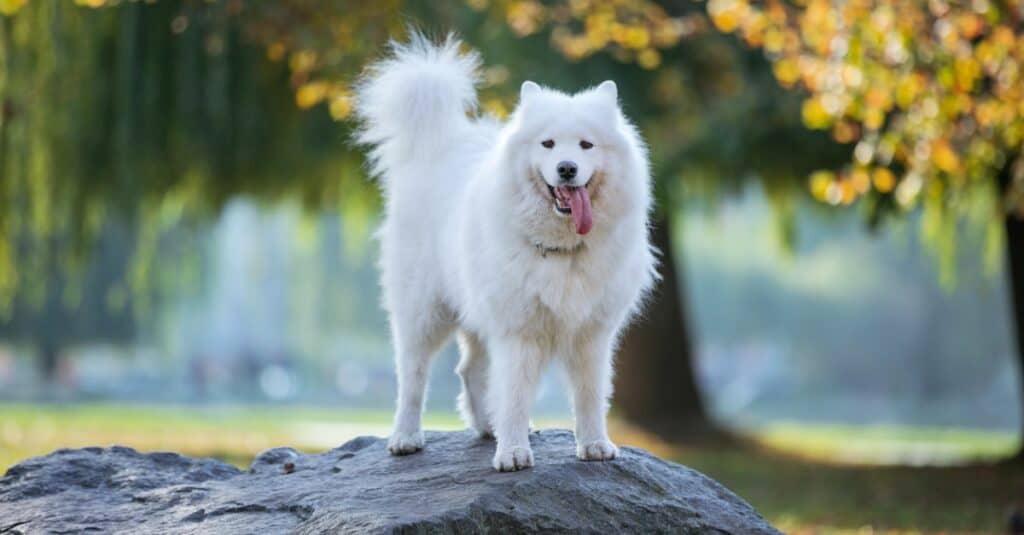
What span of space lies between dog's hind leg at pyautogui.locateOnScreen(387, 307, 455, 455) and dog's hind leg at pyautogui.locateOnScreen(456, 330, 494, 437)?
16 cm

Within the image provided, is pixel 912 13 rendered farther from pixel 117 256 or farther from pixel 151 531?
pixel 117 256

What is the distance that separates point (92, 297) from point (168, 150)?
1766cm

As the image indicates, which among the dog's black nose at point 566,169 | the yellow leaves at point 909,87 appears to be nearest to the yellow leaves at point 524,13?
the yellow leaves at point 909,87

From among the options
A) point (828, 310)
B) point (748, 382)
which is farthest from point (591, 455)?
point (748, 382)

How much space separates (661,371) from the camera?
50.5 ft

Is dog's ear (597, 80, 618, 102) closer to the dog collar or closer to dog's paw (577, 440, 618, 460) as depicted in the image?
the dog collar

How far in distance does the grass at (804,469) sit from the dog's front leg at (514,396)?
427 centimetres

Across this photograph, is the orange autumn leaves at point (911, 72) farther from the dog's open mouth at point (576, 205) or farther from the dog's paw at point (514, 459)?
the dog's paw at point (514, 459)

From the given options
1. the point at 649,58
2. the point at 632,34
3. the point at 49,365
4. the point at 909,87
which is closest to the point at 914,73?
the point at 909,87

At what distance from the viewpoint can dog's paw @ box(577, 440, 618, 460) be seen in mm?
5172

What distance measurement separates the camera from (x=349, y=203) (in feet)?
48.4

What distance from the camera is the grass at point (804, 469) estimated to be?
9.59 metres

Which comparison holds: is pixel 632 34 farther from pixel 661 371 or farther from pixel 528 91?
pixel 661 371

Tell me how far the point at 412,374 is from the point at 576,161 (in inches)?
56.3
